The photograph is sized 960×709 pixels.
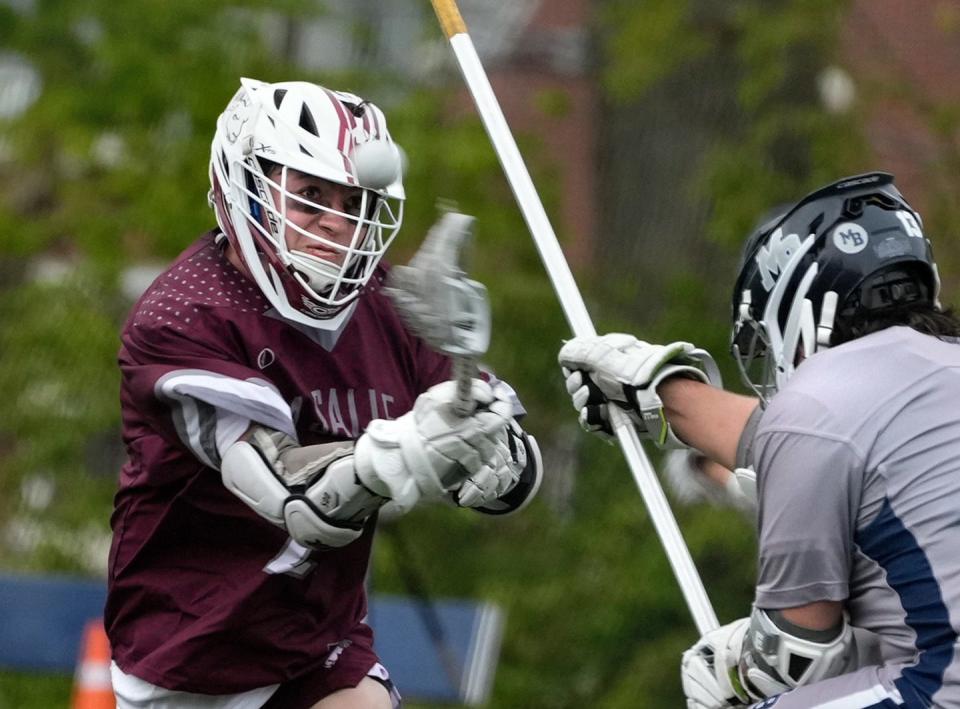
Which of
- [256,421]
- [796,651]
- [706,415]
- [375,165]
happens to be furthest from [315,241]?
[796,651]

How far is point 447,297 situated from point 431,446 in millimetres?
322

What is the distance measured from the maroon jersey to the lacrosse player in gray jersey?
3.10 feet

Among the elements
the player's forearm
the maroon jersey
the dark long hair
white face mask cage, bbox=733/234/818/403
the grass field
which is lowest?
the grass field

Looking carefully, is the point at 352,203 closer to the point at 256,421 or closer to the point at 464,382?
the point at 256,421

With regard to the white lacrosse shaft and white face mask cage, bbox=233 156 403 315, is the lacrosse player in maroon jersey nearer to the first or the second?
white face mask cage, bbox=233 156 403 315

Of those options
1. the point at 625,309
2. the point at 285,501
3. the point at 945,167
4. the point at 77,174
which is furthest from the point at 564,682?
the point at 285,501

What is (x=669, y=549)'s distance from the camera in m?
4.24

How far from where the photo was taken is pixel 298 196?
4.04 meters

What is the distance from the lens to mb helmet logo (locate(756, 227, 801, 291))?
146 inches

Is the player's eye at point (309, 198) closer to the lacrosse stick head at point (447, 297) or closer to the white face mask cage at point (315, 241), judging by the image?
the white face mask cage at point (315, 241)

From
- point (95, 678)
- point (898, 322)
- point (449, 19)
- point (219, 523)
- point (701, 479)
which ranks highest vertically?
point (449, 19)

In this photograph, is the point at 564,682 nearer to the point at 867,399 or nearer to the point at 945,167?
the point at 945,167

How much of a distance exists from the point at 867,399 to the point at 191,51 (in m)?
7.57

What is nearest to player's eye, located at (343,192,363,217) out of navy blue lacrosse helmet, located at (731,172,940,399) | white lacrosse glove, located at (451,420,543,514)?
white lacrosse glove, located at (451,420,543,514)
